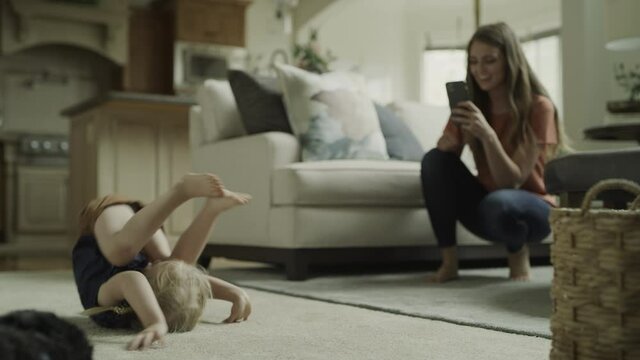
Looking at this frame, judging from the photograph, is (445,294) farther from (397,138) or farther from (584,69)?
(584,69)

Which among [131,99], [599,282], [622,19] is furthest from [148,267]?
[622,19]

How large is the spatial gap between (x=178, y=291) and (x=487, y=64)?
1476 millimetres

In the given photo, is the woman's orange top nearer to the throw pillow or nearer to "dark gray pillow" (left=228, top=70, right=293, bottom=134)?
the throw pillow

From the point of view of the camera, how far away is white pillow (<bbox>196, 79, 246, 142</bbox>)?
330 centimetres

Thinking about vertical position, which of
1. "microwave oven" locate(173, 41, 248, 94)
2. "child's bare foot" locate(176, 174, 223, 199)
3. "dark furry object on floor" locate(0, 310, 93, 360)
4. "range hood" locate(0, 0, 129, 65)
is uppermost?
"range hood" locate(0, 0, 129, 65)

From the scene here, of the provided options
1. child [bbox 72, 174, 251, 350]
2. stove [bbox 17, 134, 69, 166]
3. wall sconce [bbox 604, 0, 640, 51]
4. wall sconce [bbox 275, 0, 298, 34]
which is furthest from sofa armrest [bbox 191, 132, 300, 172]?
stove [bbox 17, 134, 69, 166]

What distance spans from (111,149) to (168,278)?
2.88 meters

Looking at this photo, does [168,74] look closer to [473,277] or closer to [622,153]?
[473,277]

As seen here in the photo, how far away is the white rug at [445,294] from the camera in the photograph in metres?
1.73

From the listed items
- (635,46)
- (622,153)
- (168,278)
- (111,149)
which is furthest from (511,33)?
(111,149)

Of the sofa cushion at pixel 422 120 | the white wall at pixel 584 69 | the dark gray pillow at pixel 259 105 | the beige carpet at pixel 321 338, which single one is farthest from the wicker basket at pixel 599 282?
the white wall at pixel 584 69

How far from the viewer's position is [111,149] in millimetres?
4227

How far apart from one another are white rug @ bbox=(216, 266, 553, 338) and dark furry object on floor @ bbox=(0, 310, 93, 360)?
88 centimetres

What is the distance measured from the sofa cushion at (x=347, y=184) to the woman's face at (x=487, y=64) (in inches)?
19.9
